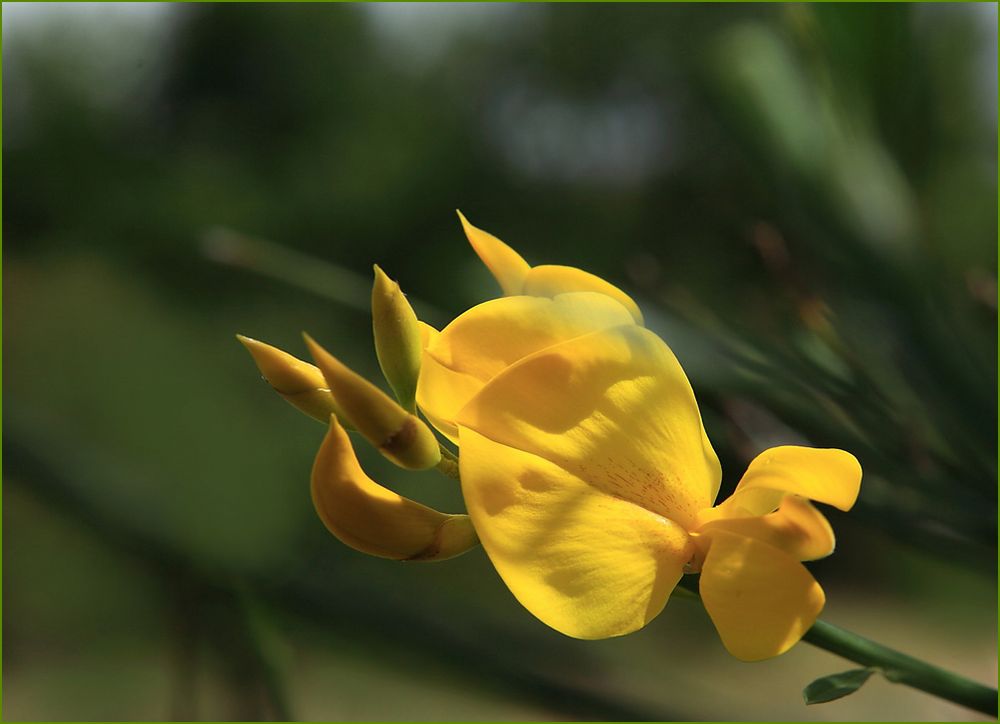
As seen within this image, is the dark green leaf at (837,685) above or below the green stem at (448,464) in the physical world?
below

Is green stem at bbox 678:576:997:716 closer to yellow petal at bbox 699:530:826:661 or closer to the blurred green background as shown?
yellow petal at bbox 699:530:826:661

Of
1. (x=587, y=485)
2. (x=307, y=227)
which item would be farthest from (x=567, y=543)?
(x=307, y=227)

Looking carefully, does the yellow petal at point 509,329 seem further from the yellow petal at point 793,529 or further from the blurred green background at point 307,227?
the blurred green background at point 307,227

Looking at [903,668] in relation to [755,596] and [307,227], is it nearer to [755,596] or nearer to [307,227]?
[755,596]

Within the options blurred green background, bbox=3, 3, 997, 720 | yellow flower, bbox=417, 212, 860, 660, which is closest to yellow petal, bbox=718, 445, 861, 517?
yellow flower, bbox=417, 212, 860, 660

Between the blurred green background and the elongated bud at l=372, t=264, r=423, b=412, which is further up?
the blurred green background

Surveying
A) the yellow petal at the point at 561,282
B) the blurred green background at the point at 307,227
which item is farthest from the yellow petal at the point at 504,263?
the blurred green background at the point at 307,227
